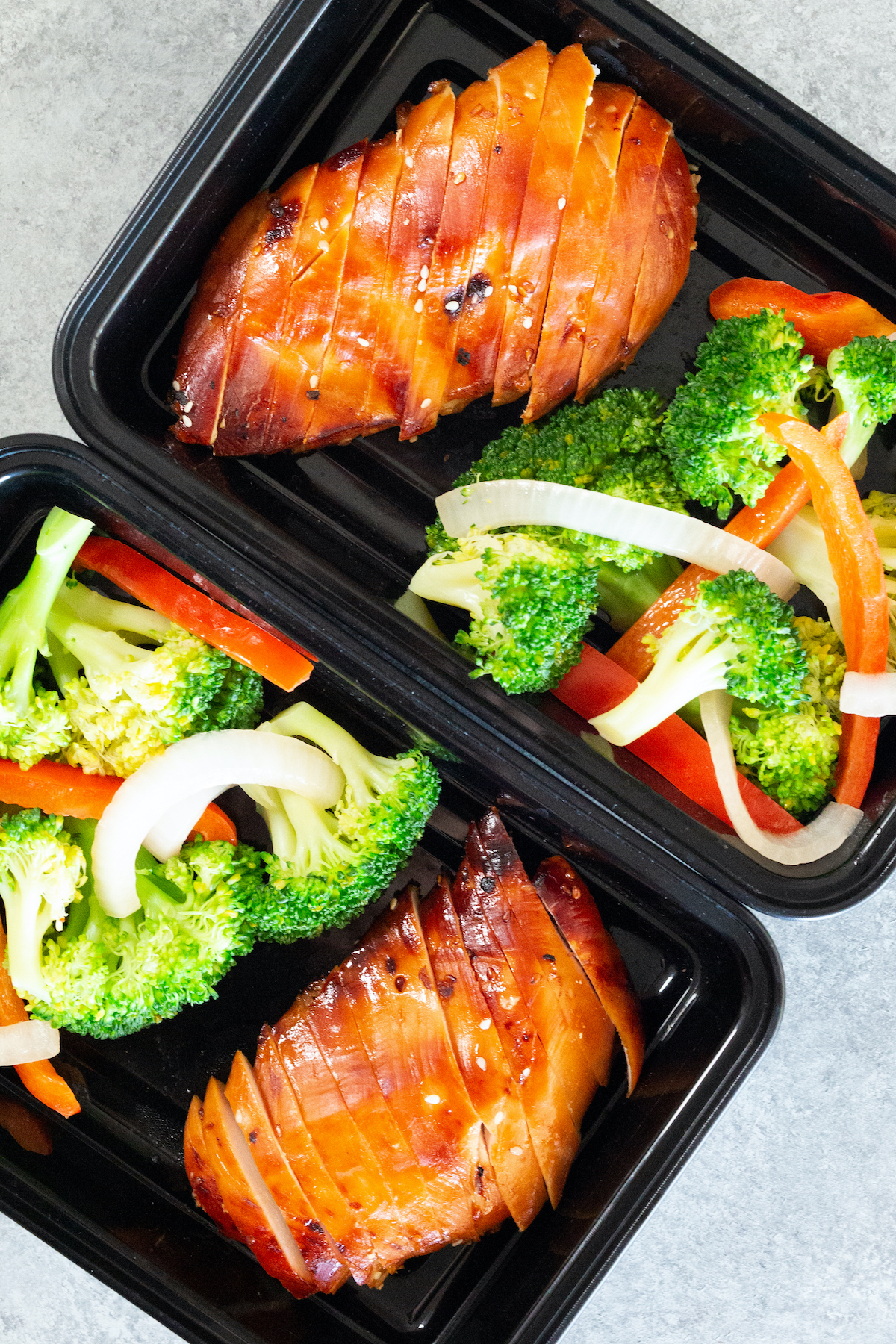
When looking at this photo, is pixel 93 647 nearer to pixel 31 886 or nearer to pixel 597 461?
pixel 31 886

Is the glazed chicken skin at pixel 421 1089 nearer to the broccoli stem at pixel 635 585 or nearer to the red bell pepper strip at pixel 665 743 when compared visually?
the red bell pepper strip at pixel 665 743

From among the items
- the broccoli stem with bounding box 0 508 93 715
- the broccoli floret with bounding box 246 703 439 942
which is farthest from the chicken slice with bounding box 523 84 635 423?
the broccoli stem with bounding box 0 508 93 715

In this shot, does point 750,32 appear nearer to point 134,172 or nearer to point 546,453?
point 546,453

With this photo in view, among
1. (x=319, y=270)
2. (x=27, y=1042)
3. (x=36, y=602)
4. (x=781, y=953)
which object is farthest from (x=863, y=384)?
(x=27, y=1042)

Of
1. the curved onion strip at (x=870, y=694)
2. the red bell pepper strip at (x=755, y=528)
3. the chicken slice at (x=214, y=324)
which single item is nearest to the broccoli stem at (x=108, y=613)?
the chicken slice at (x=214, y=324)

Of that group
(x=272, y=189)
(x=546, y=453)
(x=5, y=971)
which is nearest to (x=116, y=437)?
(x=272, y=189)
